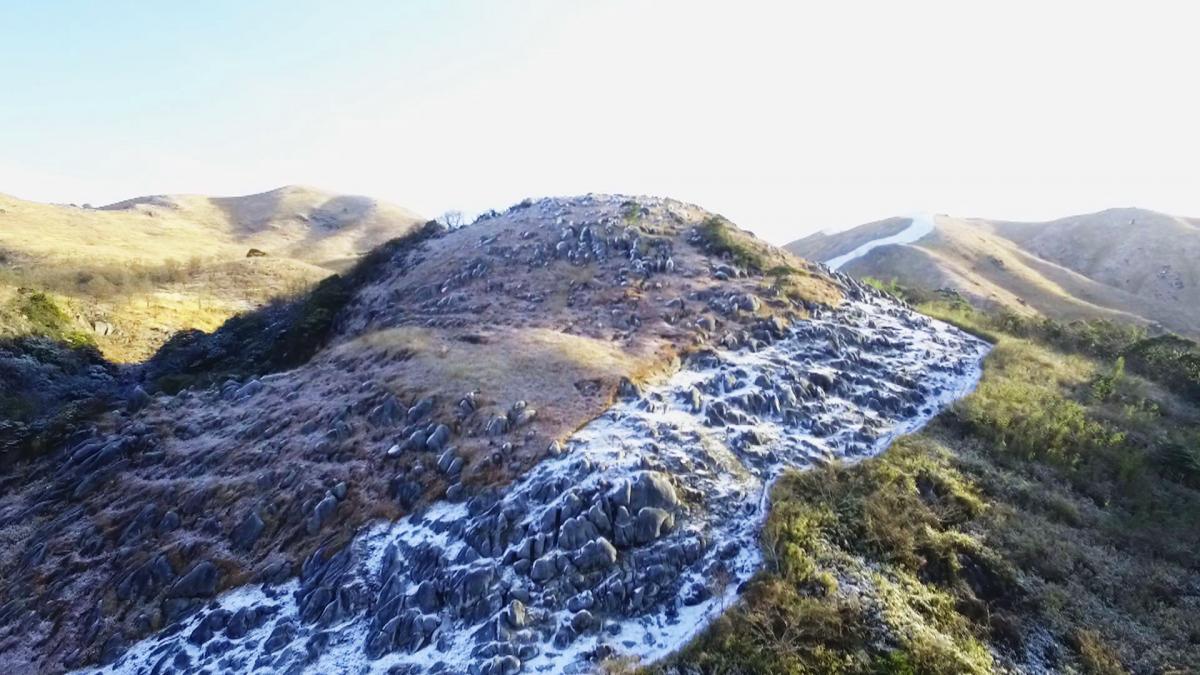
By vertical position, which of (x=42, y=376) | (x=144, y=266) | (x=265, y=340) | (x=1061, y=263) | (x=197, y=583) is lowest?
(x=197, y=583)

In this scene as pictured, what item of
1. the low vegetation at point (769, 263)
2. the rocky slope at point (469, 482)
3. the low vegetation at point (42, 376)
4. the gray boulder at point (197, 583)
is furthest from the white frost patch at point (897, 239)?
the gray boulder at point (197, 583)

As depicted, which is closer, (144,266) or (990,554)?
(990,554)

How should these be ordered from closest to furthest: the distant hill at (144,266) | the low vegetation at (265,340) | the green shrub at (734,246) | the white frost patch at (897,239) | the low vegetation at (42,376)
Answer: the low vegetation at (42,376), the low vegetation at (265,340), the green shrub at (734,246), the distant hill at (144,266), the white frost patch at (897,239)

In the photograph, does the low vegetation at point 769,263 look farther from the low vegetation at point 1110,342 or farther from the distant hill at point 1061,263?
the distant hill at point 1061,263

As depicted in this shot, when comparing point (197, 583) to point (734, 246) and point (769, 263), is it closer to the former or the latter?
point (734, 246)

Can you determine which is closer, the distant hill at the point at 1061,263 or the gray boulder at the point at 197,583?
the gray boulder at the point at 197,583

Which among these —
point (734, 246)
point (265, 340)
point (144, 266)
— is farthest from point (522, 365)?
point (144, 266)

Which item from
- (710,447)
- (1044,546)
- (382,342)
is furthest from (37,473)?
(1044,546)
